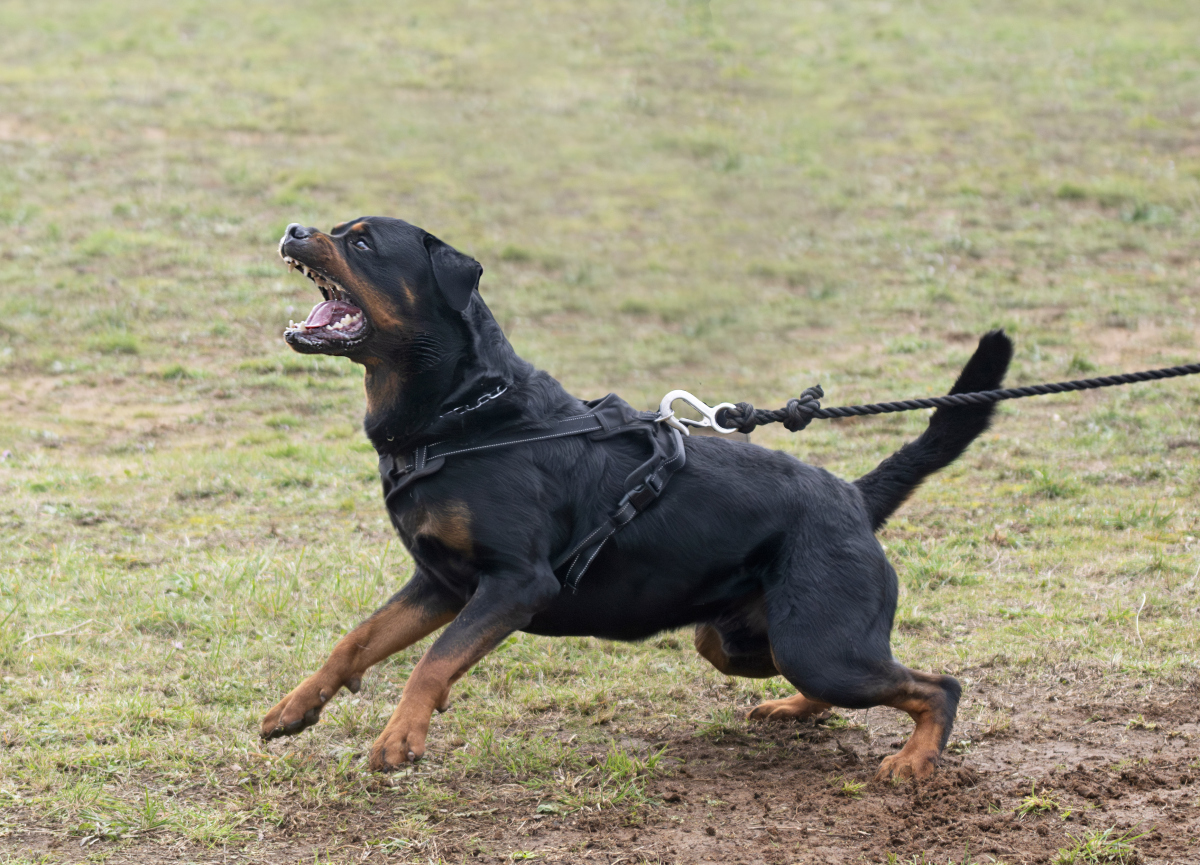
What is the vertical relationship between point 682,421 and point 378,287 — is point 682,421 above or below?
below

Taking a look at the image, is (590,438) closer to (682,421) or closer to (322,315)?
(682,421)

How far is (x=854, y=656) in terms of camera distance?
3.93 m

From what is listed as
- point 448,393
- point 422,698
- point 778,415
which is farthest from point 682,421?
point 422,698

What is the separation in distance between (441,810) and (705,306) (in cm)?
827

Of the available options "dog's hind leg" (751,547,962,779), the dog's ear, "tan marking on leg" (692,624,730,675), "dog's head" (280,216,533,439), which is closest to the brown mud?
"dog's hind leg" (751,547,962,779)

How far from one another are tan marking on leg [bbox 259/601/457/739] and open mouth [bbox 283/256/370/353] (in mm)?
932

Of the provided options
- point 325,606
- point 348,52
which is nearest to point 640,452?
point 325,606

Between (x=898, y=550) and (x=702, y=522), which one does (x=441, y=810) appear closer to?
(x=702, y=522)

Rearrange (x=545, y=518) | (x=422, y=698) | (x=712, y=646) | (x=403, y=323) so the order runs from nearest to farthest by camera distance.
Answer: (x=422, y=698), (x=545, y=518), (x=403, y=323), (x=712, y=646)

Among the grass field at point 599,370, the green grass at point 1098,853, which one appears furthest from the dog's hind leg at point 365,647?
the green grass at point 1098,853

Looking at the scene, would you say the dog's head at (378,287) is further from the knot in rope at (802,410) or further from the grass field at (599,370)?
the grass field at (599,370)

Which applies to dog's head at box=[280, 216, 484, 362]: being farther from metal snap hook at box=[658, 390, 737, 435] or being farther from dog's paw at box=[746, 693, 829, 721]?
dog's paw at box=[746, 693, 829, 721]

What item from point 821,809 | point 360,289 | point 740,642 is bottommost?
point 821,809

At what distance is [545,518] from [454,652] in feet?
1.78
